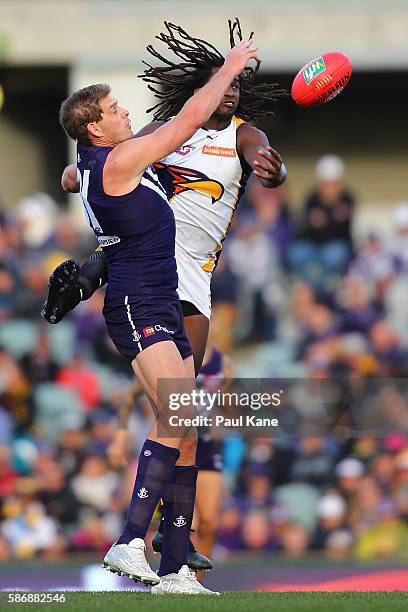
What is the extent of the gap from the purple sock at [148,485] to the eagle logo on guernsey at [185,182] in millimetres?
1443

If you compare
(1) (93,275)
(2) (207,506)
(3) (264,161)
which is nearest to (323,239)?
(2) (207,506)

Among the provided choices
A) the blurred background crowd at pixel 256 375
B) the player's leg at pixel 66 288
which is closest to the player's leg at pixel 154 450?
the player's leg at pixel 66 288

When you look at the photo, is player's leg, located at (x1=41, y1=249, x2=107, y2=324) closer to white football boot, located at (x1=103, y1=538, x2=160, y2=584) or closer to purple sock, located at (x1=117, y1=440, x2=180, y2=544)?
purple sock, located at (x1=117, y1=440, x2=180, y2=544)

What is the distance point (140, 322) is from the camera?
632cm

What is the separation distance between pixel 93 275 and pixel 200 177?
76 cm

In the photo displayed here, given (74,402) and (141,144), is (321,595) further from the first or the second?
(74,402)

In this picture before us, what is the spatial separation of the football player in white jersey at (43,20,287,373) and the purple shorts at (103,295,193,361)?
0.39m

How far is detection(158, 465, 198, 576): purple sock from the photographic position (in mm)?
6480

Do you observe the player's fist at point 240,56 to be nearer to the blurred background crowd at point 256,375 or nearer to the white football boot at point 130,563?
the white football boot at point 130,563

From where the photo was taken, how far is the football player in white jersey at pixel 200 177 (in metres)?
6.89

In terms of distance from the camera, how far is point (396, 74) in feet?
51.1

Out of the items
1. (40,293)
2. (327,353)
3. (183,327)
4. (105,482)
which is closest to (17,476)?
(105,482)

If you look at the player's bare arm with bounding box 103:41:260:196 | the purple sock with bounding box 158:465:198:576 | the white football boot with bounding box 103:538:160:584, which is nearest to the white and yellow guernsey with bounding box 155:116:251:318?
the player's bare arm with bounding box 103:41:260:196

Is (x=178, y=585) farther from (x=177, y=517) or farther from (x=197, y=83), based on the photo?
(x=197, y=83)
